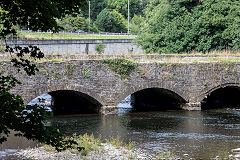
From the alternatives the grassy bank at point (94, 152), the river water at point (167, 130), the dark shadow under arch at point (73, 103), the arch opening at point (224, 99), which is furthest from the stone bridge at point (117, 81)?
the grassy bank at point (94, 152)

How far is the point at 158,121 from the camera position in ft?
70.9

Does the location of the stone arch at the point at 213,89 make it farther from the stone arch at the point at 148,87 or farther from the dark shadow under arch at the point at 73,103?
the dark shadow under arch at the point at 73,103

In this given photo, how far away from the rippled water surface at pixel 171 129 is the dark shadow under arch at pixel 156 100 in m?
1.41

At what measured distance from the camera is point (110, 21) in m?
68.2

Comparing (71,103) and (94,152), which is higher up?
(71,103)

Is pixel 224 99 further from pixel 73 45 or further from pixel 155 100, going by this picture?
pixel 73 45

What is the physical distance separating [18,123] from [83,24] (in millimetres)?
55363

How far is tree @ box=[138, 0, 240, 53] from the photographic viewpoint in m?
33.3

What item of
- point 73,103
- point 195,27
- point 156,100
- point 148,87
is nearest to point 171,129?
point 148,87

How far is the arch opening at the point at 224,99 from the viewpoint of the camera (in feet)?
89.4

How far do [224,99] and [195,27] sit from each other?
7447mm

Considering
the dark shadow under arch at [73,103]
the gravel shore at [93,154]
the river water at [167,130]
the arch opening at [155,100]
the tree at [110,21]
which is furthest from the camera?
the tree at [110,21]

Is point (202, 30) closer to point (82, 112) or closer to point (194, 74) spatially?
point (194, 74)

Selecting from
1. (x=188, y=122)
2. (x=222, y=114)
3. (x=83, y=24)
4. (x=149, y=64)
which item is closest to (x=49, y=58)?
(x=149, y=64)
